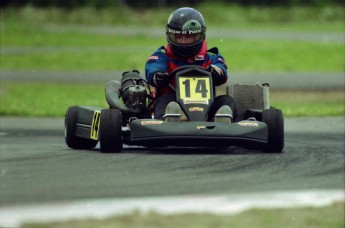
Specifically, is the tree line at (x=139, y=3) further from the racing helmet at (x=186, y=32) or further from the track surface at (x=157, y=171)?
the racing helmet at (x=186, y=32)

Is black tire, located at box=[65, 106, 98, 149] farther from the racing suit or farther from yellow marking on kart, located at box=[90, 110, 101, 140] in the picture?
the racing suit

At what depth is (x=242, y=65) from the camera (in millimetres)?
27516

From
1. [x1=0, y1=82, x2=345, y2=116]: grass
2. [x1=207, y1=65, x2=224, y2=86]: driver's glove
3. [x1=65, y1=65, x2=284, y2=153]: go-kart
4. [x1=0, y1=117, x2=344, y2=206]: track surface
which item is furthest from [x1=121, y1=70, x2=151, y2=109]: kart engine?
[x1=0, y1=82, x2=345, y2=116]: grass

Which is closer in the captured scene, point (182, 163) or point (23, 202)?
point (23, 202)

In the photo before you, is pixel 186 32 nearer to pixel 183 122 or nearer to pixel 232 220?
pixel 183 122

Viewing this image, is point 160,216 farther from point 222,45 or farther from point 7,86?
point 222,45

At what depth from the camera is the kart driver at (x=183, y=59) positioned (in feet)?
34.8

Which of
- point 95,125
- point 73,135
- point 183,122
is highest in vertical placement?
point 183,122

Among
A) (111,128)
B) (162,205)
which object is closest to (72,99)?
(111,128)

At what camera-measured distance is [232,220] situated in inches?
251

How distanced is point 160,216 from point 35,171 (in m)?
2.49

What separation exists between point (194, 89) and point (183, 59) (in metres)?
0.62

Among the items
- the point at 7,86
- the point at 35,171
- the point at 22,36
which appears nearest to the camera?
the point at 35,171

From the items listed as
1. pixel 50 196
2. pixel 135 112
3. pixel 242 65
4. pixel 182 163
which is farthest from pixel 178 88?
pixel 242 65
